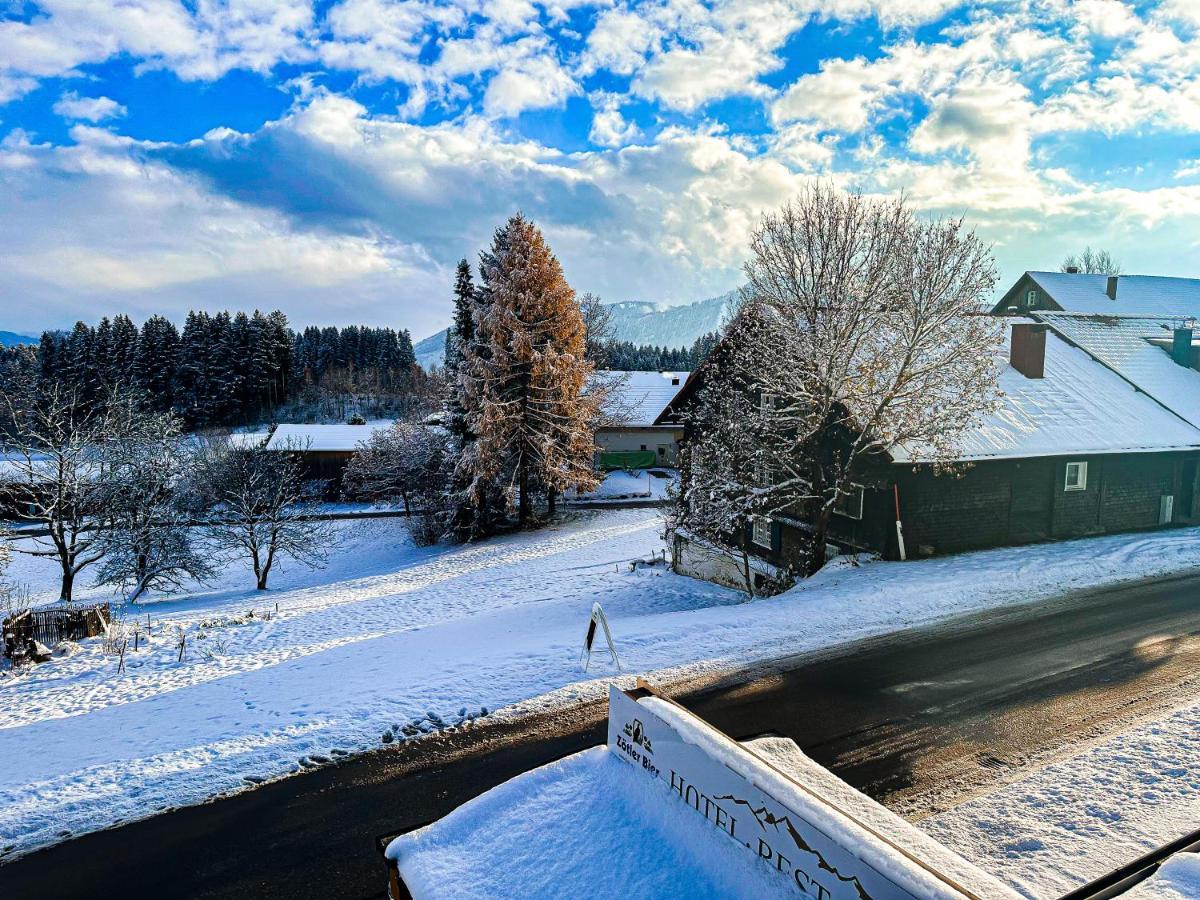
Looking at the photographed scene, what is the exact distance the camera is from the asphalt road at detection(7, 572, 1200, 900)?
630 centimetres

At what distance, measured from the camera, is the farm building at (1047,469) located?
1723cm

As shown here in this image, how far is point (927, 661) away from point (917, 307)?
8.50 meters

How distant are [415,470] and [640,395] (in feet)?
71.7

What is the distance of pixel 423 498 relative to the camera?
35.2 meters

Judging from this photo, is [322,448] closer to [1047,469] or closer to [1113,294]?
[1047,469]

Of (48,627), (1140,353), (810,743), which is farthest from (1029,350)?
(48,627)

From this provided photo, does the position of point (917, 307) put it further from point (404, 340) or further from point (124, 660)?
point (404, 340)

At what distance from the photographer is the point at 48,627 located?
50.1ft

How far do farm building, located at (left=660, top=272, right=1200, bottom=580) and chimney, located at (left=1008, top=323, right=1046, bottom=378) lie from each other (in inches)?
1.2

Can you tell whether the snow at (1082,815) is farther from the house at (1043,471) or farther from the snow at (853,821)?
the house at (1043,471)

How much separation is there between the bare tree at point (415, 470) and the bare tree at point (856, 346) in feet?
62.3

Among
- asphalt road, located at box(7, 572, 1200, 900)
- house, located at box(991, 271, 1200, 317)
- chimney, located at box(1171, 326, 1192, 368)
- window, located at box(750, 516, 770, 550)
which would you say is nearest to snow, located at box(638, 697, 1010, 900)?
asphalt road, located at box(7, 572, 1200, 900)

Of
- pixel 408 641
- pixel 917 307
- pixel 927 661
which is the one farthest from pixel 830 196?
pixel 408 641

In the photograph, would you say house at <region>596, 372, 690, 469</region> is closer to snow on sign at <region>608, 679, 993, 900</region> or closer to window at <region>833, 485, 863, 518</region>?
window at <region>833, 485, 863, 518</region>
